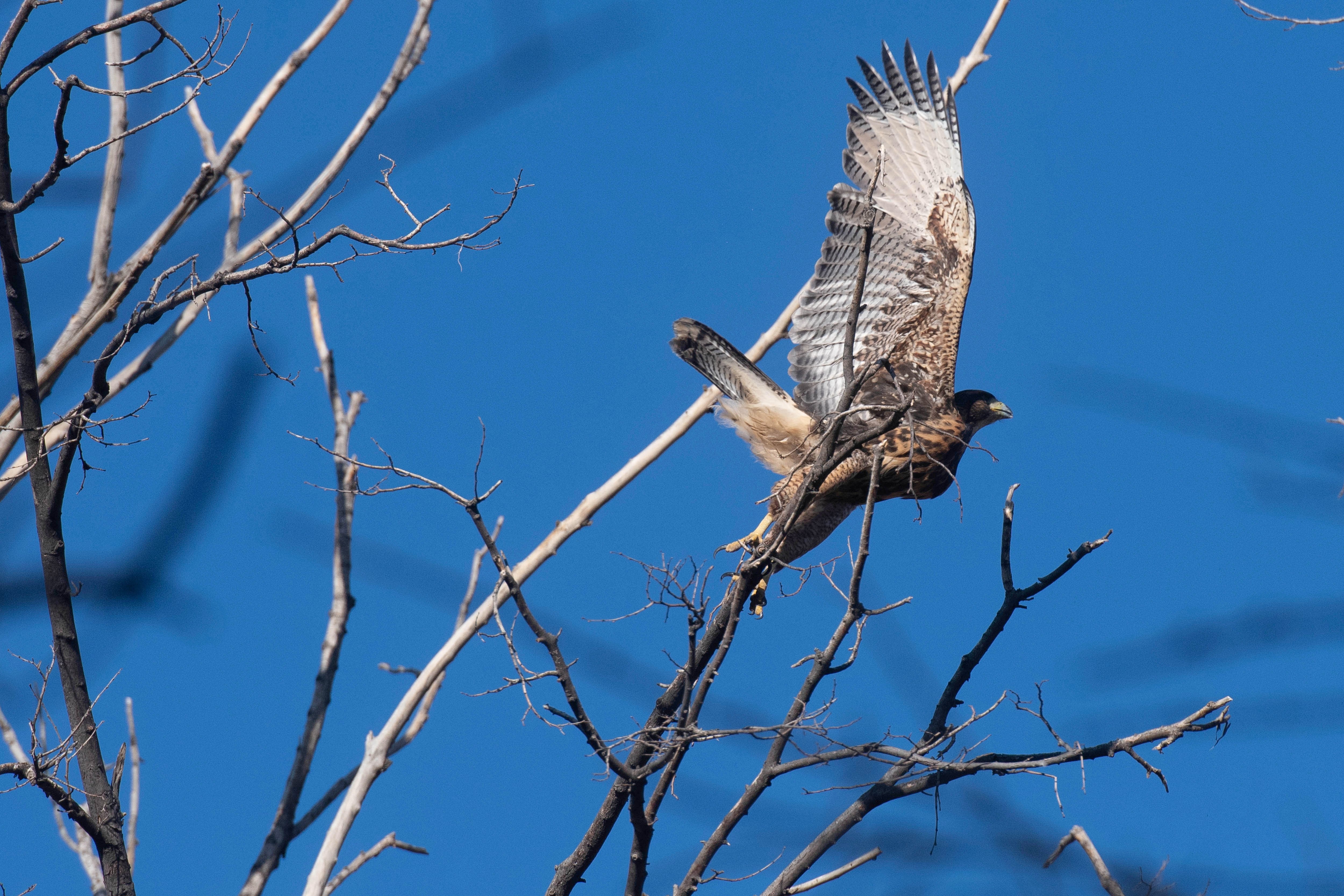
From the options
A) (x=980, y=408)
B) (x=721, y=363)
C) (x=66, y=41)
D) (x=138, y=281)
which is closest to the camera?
(x=66, y=41)

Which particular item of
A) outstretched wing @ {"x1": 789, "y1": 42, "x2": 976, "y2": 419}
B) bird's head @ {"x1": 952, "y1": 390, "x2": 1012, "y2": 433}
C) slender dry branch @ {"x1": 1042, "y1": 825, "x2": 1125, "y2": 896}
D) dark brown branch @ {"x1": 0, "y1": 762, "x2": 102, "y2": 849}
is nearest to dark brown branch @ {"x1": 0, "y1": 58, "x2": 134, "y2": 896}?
dark brown branch @ {"x1": 0, "y1": 762, "x2": 102, "y2": 849}

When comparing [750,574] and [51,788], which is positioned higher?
[750,574]

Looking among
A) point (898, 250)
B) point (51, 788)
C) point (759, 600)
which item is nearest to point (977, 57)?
point (898, 250)

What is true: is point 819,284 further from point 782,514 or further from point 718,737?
point 718,737

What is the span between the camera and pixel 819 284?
6.61m

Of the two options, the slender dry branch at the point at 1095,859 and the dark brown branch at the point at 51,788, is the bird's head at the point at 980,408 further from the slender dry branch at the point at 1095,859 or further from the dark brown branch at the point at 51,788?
the dark brown branch at the point at 51,788

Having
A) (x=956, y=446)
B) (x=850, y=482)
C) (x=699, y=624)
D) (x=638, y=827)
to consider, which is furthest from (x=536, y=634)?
(x=956, y=446)

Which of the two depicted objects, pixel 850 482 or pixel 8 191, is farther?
pixel 850 482

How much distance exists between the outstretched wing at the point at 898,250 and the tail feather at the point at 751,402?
1.06 ft

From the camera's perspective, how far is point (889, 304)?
6.61 metres

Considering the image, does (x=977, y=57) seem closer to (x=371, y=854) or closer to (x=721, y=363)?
(x=721, y=363)

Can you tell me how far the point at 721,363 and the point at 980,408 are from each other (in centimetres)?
164

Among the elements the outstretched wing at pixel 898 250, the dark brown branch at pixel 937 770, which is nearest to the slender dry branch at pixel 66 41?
the dark brown branch at pixel 937 770

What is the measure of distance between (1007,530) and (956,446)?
2.20 metres
